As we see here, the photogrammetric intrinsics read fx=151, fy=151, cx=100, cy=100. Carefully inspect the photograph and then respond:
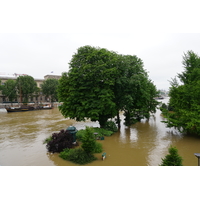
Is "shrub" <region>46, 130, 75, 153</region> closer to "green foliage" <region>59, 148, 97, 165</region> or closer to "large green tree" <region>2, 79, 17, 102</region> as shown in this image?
"green foliage" <region>59, 148, 97, 165</region>

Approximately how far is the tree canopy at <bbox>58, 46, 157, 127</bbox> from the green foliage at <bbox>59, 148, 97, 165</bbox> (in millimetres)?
4399

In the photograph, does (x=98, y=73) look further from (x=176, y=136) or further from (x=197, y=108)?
(x=176, y=136)

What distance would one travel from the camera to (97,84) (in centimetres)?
1382

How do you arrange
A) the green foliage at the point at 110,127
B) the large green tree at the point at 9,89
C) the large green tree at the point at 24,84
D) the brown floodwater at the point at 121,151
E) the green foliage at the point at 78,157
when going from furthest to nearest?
the large green tree at the point at 24,84 < the large green tree at the point at 9,89 < the green foliage at the point at 110,127 < the brown floodwater at the point at 121,151 < the green foliage at the point at 78,157

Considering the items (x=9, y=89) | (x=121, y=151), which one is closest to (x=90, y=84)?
(x=121, y=151)

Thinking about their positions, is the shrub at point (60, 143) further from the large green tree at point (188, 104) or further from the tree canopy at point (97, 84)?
the large green tree at point (188, 104)

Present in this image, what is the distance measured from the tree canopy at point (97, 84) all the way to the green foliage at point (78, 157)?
4399 mm

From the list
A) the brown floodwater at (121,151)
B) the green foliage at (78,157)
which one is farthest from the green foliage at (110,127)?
the green foliage at (78,157)

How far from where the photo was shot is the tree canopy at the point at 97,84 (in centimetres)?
1319

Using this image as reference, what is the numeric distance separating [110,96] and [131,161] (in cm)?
619

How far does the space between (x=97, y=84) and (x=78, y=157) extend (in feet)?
23.1

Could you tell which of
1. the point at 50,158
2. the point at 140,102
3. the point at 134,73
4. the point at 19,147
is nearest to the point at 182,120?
the point at 140,102

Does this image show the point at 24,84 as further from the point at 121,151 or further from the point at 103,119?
the point at 121,151

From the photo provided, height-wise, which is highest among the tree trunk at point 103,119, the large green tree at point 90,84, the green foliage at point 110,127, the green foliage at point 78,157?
the large green tree at point 90,84
